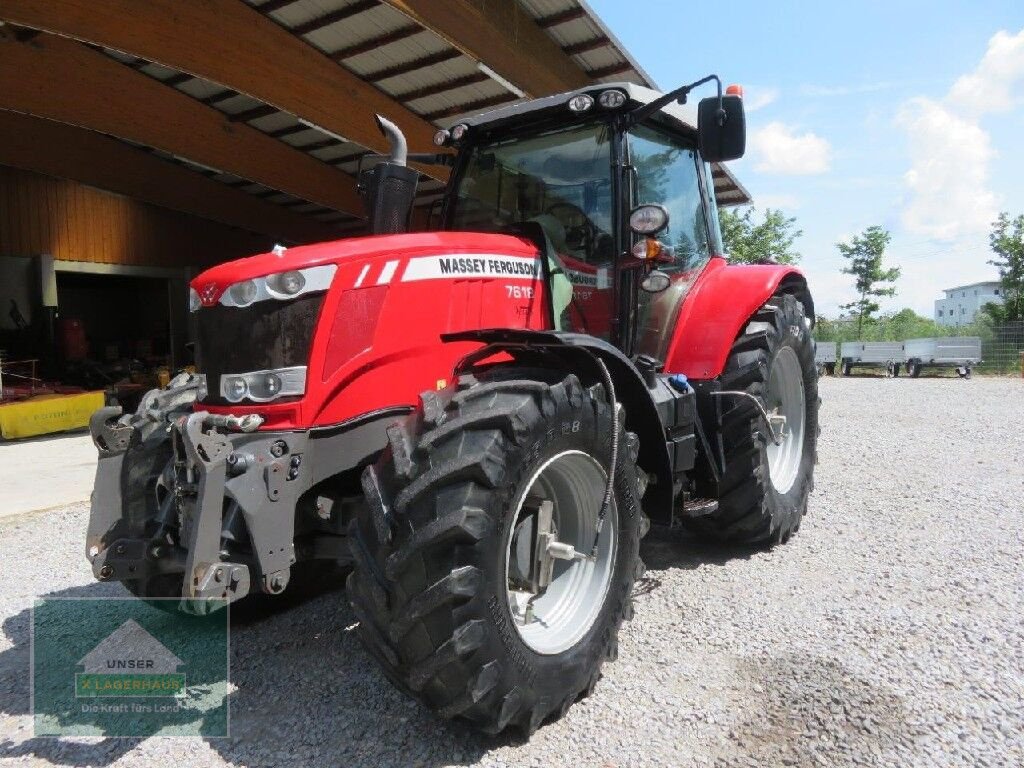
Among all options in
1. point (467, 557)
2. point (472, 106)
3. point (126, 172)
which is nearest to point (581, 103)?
point (467, 557)

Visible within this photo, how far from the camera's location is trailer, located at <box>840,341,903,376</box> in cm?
2078

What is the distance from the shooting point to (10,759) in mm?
2223

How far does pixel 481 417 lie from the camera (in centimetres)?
215

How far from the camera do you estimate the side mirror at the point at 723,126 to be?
Answer: 3186 millimetres

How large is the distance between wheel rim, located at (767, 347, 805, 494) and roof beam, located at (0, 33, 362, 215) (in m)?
8.78

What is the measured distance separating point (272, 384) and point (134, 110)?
9.06 metres

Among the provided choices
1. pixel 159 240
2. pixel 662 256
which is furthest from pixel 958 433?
pixel 159 240

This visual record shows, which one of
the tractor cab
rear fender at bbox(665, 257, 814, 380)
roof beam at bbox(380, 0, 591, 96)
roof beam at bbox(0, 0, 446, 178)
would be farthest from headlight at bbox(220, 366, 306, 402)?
roof beam at bbox(0, 0, 446, 178)

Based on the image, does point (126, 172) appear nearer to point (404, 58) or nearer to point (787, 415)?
point (404, 58)

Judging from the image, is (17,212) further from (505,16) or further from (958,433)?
(958,433)

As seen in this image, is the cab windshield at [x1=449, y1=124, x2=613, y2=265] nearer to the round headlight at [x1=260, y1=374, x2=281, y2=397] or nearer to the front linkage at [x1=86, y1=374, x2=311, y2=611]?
the round headlight at [x1=260, y1=374, x2=281, y2=397]

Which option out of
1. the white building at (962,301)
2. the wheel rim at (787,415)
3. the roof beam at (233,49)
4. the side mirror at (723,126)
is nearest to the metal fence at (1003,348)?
the roof beam at (233,49)

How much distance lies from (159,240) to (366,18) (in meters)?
9.57

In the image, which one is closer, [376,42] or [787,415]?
[787,415]
